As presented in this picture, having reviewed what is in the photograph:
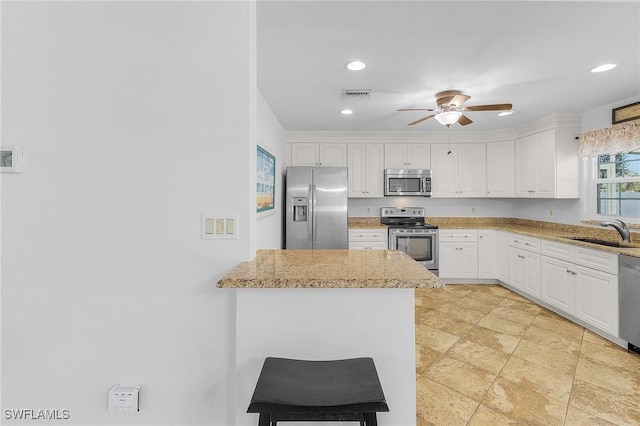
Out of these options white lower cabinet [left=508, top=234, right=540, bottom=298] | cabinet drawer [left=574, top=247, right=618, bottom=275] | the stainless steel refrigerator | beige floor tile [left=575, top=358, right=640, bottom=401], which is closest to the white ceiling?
the stainless steel refrigerator

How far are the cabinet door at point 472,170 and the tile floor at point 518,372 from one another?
2.01 m

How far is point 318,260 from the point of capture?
65.5 inches

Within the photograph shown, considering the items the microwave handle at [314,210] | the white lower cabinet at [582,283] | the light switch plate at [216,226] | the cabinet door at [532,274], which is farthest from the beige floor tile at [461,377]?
the microwave handle at [314,210]

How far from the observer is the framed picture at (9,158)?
1453 millimetres

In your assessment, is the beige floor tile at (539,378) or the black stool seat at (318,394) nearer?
the black stool seat at (318,394)

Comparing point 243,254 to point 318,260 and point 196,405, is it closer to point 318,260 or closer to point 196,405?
point 318,260

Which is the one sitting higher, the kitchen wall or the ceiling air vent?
the ceiling air vent

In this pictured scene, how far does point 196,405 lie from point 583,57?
3.41 m

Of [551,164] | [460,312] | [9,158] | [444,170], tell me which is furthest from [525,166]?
[9,158]

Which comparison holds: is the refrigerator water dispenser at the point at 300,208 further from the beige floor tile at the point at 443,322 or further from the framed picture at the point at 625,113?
the framed picture at the point at 625,113

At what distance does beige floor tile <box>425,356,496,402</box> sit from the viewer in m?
2.21

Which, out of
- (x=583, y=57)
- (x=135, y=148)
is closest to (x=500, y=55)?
(x=583, y=57)

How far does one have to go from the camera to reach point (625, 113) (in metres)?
3.37

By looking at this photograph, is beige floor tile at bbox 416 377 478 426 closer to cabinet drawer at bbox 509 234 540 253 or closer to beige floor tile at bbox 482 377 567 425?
beige floor tile at bbox 482 377 567 425
